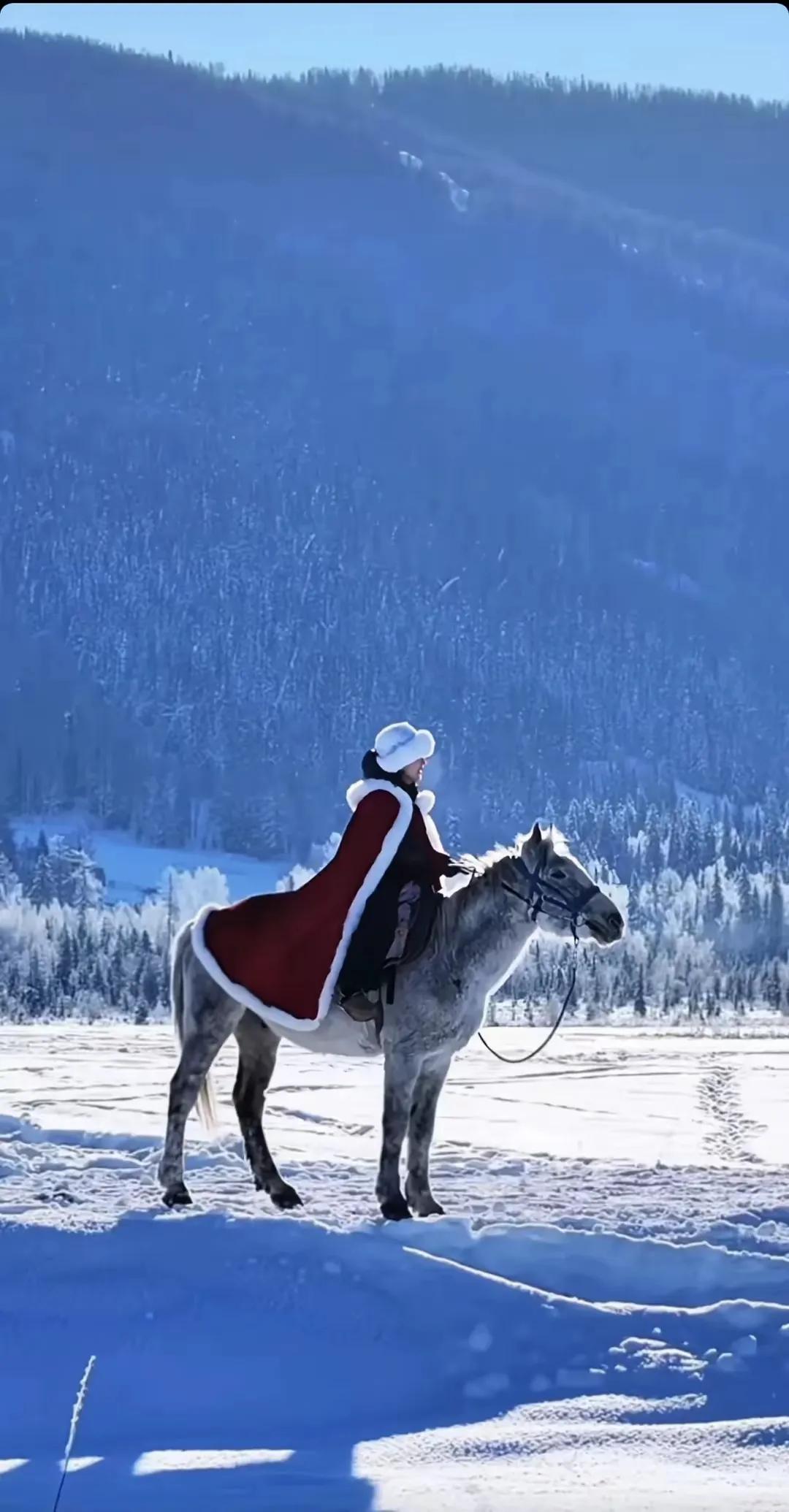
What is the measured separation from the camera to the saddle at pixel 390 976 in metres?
8.80

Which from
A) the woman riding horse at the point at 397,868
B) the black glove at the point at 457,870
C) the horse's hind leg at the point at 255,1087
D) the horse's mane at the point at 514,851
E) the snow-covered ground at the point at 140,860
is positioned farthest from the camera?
the snow-covered ground at the point at 140,860

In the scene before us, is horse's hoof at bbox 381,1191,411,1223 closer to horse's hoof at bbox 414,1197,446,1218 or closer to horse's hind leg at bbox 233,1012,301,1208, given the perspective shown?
horse's hoof at bbox 414,1197,446,1218

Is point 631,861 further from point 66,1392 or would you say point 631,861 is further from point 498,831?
point 66,1392

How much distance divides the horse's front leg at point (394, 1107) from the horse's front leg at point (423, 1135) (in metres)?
0.25

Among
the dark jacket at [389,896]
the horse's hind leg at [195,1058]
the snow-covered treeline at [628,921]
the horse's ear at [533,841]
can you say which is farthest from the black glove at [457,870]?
the snow-covered treeline at [628,921]

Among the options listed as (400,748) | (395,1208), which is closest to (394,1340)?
(395,1208)

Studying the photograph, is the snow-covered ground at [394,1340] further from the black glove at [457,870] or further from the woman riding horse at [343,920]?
the black glove at [457,870]

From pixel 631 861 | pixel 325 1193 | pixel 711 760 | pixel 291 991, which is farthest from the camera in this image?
pixel 711 760

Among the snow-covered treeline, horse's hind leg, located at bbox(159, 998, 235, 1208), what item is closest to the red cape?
horse's hind leg, located at bbox(159, 998, 235, 1208)

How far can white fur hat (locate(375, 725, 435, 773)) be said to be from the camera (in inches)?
361

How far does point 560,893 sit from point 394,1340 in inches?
102

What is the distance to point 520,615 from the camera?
19112 cm

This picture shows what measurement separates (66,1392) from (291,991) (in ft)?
8.97

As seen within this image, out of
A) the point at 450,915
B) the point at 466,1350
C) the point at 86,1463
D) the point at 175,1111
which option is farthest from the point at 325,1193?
the point at 86,1463
